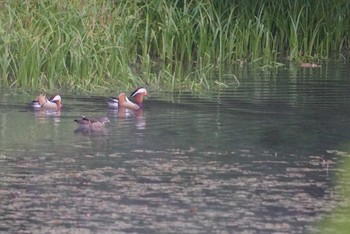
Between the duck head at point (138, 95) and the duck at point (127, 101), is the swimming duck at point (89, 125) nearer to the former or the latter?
the duck at point (127, 101)

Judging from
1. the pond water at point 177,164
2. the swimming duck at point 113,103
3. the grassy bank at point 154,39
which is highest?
the grassy bank at point 154,39

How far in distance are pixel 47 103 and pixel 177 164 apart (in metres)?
3.34

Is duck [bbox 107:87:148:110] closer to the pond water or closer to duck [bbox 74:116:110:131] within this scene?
the pond water

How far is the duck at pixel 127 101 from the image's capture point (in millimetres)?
14070

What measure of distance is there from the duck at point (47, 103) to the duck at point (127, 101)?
64 cm

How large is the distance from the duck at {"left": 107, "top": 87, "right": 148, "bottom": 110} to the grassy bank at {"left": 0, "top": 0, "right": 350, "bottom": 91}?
121 cm

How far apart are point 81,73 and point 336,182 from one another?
6.11 m

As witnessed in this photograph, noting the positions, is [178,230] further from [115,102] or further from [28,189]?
[115,102]

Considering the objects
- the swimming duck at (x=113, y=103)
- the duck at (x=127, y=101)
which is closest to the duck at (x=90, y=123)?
the duck at (x=127, y=101)

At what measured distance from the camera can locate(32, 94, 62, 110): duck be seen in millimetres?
13641

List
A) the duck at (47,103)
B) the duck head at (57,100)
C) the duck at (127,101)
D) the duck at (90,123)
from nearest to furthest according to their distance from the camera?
the duck at (90,123) < the duck at (47,103) < the duck head at (57,100) < the duck at (127,101)

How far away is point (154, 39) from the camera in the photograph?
1880 cm

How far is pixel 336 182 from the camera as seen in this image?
10062 mm

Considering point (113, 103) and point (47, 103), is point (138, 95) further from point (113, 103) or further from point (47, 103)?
point (47, 103)
